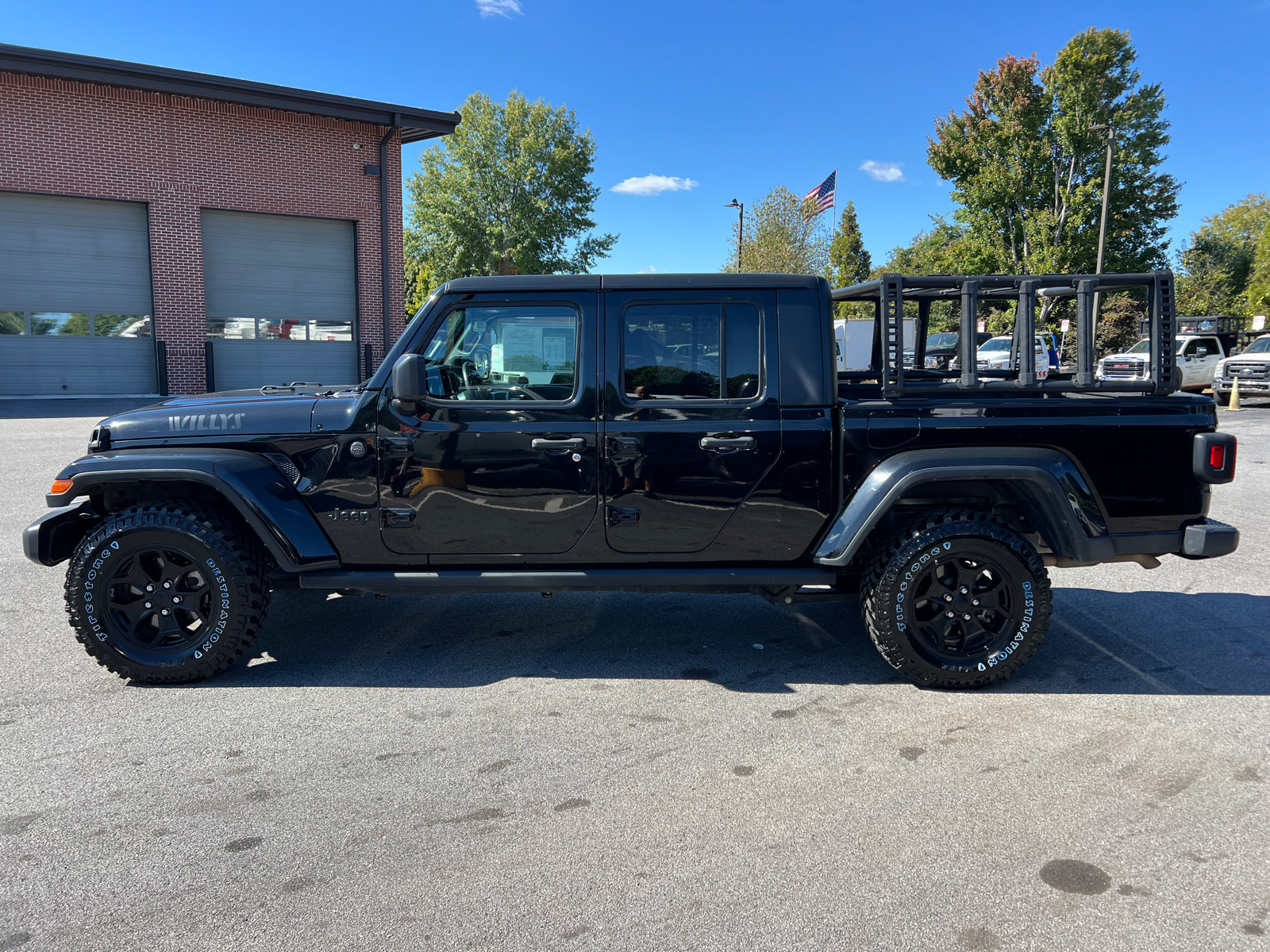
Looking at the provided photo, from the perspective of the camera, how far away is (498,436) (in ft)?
13.6

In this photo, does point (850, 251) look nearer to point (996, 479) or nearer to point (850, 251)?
point (850, 251)

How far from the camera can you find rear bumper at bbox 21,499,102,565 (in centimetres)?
424

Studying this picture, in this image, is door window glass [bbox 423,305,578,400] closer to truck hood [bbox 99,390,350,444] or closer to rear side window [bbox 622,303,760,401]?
rear side window [bbox 622,303,760,401]

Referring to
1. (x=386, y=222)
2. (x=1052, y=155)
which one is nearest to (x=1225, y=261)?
(x=1052, y=155)

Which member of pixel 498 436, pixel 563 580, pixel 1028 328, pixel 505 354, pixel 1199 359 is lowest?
pixel 563 580

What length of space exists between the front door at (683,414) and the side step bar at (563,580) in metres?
0.14

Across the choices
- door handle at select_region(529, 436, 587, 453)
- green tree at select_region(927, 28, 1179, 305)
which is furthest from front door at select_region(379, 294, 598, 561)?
green tree at select_region(927, 28, 1179, 305)

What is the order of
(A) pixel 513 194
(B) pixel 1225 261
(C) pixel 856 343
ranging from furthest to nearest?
1. (B) pixel 1225 261
2. (A) pixel 513 194
3. (C) pixel 856 343

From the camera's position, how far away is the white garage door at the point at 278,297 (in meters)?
22.5

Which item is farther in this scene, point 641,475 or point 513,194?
point 513,194

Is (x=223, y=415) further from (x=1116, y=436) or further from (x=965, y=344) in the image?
(x=1116, y=436)

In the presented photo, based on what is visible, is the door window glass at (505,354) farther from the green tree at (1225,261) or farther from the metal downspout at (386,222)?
the green tree at (1225,261)

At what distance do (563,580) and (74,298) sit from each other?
21539mm

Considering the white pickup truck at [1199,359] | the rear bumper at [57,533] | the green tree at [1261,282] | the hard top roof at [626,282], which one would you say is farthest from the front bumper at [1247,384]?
the green tree at [1261,282]
